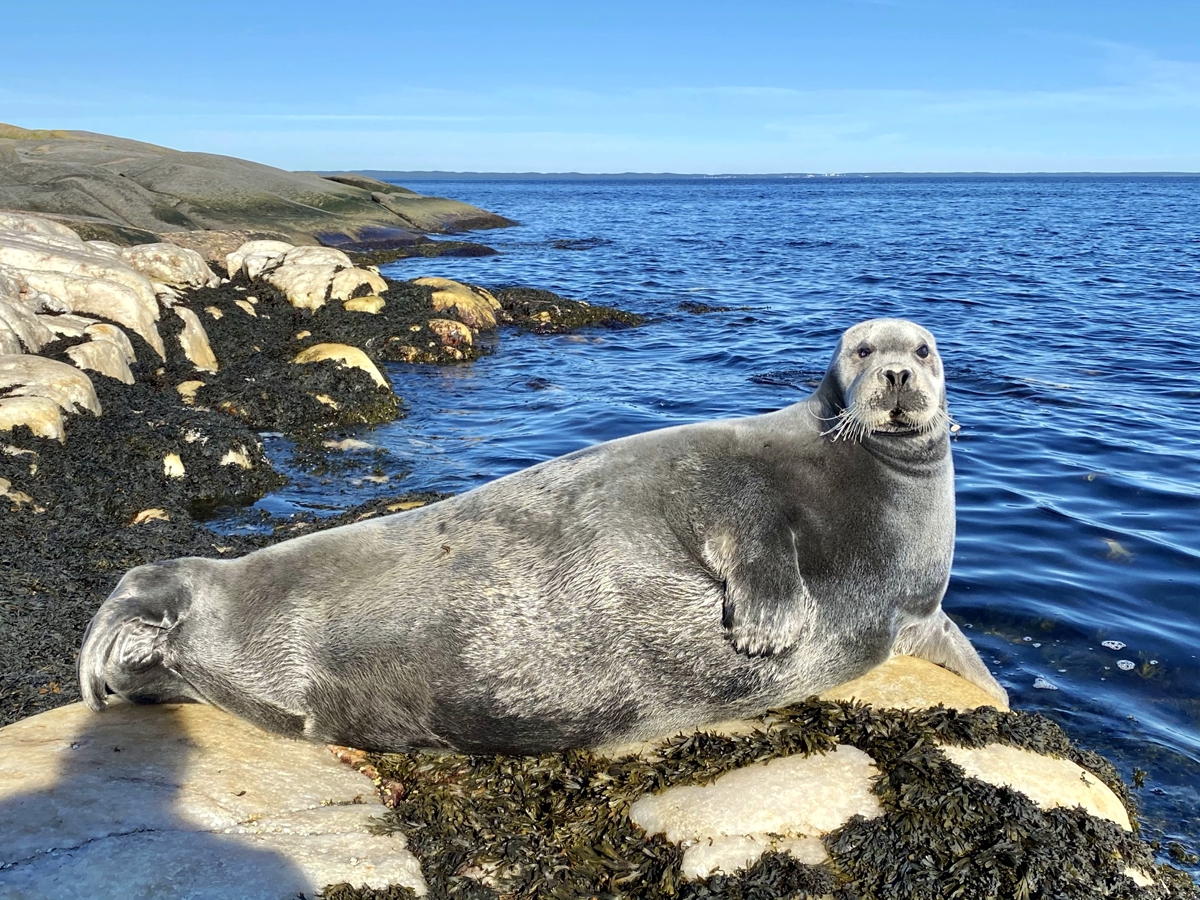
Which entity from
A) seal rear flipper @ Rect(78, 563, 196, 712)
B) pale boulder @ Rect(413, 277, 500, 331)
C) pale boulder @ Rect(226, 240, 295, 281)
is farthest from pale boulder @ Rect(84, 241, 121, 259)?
seal rear flipper @ Rect(78, 563, 196, 712)

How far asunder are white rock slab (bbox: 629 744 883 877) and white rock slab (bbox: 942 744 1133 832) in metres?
0.46

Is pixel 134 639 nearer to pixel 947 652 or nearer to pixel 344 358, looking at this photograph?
pixel 947 652

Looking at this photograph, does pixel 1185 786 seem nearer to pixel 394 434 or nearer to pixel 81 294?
pixel 394 434

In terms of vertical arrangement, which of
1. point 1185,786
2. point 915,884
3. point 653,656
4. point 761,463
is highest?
point 761,463

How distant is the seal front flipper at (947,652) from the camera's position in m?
5.26

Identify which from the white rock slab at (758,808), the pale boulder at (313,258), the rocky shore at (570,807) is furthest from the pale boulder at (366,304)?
the white rock slab at (758,808)

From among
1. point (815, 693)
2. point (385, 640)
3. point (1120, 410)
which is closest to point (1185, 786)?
point (815, 693)

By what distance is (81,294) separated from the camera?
12070 mm

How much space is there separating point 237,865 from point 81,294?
10.3 meters

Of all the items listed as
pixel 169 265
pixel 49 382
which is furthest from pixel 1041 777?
pixel 169 265

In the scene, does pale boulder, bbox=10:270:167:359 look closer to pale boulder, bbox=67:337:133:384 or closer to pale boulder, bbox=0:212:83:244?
pale boulder, bbox=67:337:133:384

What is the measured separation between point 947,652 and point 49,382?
24.9 ft

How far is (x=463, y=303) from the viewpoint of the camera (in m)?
19.5

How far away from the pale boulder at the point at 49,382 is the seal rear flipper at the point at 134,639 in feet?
15.8
